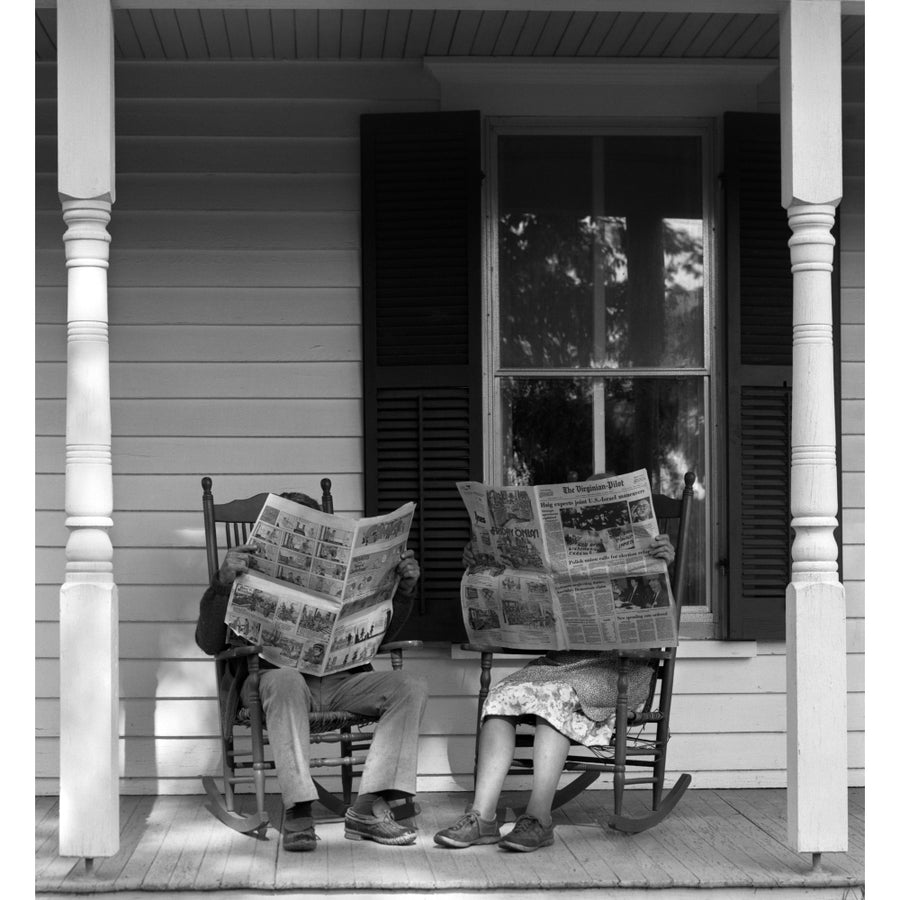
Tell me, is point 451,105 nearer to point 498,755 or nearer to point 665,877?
point 498,755

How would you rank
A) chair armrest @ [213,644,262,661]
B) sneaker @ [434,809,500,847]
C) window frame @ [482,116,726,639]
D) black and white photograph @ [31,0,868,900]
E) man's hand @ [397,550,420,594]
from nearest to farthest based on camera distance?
sneaker @ [434,809,500,847], chair armrest @ [213,644,262,661], man's hand @ [397,550,420,594], black and white photograph @ [31,0,868,900], window frame @ [482,116,726,639]

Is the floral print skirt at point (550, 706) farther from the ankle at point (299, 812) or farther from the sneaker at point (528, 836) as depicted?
the ankle at point (299, 812)

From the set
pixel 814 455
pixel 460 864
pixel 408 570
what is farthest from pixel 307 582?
pixel 814 455

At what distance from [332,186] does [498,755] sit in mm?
2170

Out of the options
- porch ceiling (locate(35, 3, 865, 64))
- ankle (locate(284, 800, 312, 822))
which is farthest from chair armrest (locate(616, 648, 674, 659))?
porch ceiling (locate(35, 3, 865, 64))

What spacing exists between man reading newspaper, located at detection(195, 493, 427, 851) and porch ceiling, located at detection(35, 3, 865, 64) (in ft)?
5.46

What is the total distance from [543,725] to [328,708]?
2.21 feet

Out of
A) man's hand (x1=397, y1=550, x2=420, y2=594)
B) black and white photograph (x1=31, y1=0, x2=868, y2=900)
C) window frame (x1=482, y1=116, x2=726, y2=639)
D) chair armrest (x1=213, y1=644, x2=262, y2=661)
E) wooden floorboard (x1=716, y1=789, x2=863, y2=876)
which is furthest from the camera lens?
window frame (x1=482, y1=116, x2=726, y2=639)

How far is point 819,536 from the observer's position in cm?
352

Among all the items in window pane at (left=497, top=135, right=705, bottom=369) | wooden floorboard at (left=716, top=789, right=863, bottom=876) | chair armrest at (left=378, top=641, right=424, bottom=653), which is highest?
window pane at (left=497, top=135, right=705, bottom=369)

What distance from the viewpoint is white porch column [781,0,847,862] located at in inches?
137

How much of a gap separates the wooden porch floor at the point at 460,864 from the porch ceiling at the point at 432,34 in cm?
266

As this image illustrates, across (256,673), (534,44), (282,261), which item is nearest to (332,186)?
(282,261)

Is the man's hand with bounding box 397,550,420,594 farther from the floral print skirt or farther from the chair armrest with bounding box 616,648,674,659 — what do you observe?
the chair armrest with bounding box 616,648,674,659
